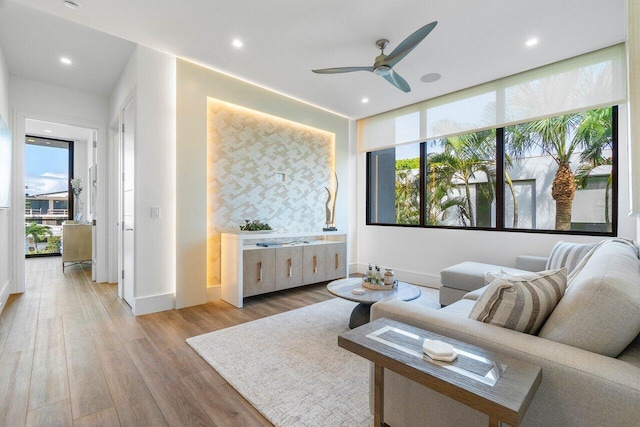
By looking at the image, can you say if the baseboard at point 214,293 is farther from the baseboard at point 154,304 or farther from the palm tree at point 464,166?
the palm tree at point 464,166

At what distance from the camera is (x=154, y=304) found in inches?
131

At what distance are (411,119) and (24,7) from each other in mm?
4724

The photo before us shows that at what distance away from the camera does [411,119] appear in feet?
15.7

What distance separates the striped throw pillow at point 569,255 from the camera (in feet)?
8.75

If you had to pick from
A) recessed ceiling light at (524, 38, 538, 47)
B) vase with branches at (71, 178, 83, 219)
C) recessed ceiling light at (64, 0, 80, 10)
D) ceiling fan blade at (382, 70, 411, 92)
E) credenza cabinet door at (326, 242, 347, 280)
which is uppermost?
recessed ceiling light at (64, 0, 80, 10)

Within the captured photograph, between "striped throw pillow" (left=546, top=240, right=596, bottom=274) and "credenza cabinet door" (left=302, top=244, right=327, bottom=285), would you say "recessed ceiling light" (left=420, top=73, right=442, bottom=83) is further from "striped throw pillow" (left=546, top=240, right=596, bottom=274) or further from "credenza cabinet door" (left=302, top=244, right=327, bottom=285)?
"credenza cabinet door" (left=302, top=244, right=327, bottom=285)

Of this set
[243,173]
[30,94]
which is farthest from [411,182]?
[30,94]

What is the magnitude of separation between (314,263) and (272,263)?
2.47 ft

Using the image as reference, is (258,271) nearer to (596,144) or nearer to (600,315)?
(600,315)

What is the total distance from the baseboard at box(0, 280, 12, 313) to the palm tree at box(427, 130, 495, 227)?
227 inches

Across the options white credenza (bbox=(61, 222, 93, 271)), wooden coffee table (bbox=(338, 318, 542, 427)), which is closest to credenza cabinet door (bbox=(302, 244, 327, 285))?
wooden coffee table (bbox=(338, 318, 542, 427))

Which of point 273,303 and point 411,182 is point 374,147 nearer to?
point 411,182

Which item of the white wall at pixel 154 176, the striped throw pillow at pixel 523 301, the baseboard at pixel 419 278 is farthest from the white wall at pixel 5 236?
the baseboard at pixel 419 278

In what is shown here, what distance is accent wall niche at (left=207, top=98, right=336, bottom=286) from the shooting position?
3885 mm
